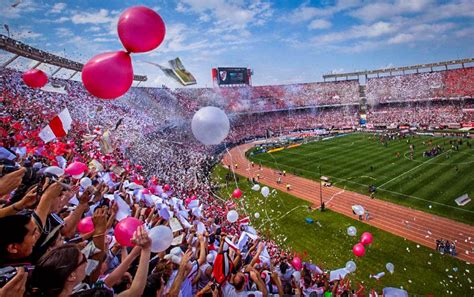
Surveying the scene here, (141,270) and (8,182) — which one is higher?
(8,182)

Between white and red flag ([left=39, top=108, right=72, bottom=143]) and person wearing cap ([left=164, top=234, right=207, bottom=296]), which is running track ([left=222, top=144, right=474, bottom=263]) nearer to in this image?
person wearing cap ([left=164, top=234, right=207, bottom=296])

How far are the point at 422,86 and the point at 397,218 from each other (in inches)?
2245

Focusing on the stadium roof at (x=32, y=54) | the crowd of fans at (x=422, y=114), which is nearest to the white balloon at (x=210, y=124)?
the stadium roof at (x=32, y=54)

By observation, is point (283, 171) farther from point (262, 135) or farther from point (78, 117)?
point (262, 135)

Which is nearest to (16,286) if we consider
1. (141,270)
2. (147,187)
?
(141,270)

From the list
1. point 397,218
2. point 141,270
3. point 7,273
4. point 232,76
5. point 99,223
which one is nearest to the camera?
point 7,273

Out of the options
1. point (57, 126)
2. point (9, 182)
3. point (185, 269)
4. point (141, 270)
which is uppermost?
point (57, 126)

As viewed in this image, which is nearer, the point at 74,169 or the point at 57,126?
the point at 74,169

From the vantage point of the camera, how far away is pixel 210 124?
6.53 m

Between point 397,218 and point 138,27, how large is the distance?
19366 millimetres

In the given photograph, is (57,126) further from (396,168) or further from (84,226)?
(396,168)

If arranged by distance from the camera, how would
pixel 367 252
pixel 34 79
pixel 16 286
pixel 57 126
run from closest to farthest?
pixel 16 286 → pixel 57 126 → pixel 34 79 → pixel 367 252

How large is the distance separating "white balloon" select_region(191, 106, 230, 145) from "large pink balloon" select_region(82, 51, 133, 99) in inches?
94.9

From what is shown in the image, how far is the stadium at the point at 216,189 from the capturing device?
132 inches
